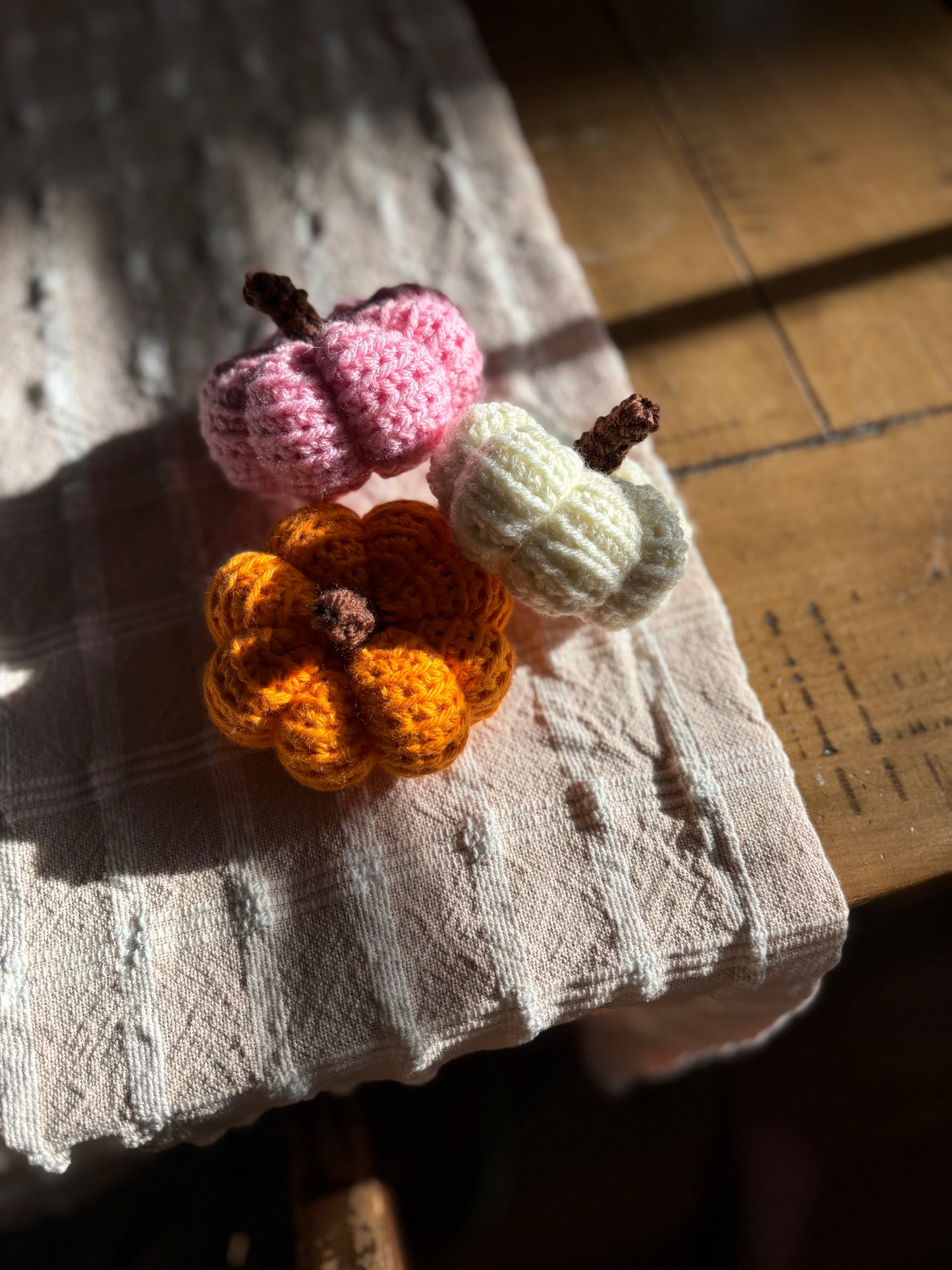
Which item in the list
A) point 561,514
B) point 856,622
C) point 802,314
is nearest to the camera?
point 561,514

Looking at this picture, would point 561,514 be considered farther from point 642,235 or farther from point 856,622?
point 642,235

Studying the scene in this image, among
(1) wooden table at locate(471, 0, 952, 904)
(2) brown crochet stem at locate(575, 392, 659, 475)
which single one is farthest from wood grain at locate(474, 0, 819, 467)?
(2) brown crochet stem at locate(575, 392, 659, 475)

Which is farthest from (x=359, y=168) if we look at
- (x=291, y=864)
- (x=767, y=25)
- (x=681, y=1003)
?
(x=681, y=1003)

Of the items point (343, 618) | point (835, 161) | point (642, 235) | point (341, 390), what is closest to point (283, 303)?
point (341, 390)

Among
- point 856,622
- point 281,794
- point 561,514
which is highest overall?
point 561,514

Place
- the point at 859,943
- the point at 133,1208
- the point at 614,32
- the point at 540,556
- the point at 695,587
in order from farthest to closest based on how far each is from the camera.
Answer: the point at 859,943, the point at 614,32, the point at 133,1208, the point at 695,587, the point at 540,556

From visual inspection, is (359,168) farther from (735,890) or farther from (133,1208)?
(133,1208)
